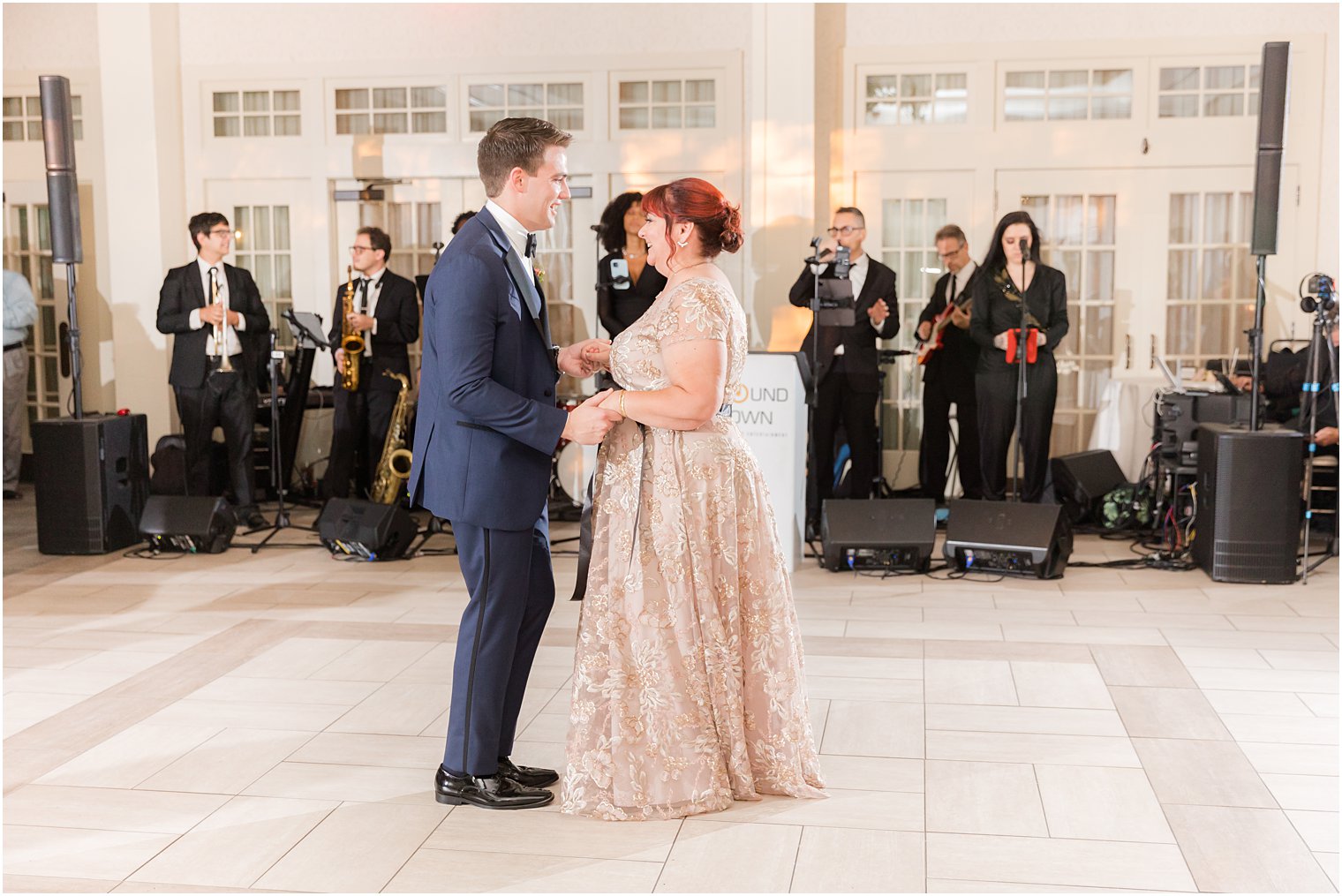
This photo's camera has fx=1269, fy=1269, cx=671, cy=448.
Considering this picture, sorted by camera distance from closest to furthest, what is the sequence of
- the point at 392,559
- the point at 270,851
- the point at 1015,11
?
the point at 270,851 → the point at 392,559 → the point at 1015,11

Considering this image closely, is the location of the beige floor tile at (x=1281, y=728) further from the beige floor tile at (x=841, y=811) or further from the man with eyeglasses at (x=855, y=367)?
the man with eyeglasses at (x=855, y=367)

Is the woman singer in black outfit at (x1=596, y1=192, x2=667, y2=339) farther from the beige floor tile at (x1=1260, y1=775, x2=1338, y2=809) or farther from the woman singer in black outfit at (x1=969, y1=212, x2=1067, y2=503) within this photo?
the beige floor tile at (x1=1260, y1=775, x2=1338, y2=809)

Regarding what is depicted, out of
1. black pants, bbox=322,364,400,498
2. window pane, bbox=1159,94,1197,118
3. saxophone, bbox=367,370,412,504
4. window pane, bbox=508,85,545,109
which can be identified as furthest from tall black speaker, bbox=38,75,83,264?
window pane, bbox=1159,94,1197,118

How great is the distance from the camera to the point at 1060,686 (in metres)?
4.33

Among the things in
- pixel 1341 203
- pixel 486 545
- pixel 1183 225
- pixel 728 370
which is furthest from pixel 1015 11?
pixel 486 545

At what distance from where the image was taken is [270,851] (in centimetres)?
301

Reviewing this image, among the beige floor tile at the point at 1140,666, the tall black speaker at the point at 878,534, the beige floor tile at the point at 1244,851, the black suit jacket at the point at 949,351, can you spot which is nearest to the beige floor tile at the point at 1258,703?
the beige floor tile at the point at 1140,666

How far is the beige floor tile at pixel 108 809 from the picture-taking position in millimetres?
3195

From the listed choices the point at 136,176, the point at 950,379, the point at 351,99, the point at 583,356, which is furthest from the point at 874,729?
the point at 136,176

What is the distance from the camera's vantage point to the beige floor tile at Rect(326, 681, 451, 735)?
154 inches

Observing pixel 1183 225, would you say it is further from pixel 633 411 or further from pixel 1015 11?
pixel 633 411

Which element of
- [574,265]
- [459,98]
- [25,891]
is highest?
[459,98]

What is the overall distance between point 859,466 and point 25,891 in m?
4.91

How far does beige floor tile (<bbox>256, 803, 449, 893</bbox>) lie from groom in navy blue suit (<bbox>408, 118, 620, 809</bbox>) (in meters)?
0.24
